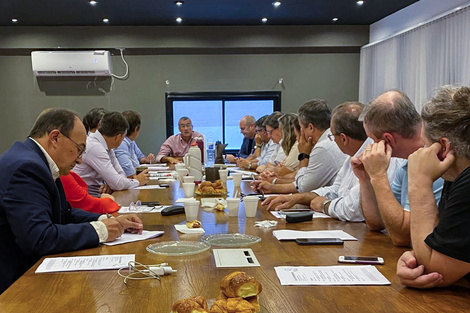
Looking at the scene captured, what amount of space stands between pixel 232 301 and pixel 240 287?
0.06 meters

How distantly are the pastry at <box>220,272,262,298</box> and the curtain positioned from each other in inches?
146

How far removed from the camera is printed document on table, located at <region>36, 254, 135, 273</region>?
1398mm

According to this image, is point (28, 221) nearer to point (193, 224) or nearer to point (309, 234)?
point (193, 224)

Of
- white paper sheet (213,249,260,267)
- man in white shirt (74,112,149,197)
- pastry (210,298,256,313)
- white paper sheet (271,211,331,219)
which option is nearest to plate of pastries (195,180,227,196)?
white paper sheet (271,211,331,219)

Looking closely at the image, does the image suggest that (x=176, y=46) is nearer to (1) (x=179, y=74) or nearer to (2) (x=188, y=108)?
(1) (x=179, y=74)

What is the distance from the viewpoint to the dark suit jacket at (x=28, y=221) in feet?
5.18

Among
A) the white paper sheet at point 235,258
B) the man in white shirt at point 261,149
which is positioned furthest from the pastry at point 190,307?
the man in white shirt at point 261,149

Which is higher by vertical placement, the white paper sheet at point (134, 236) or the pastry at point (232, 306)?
the pastry at point (232, 306)

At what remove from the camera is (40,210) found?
1.62 m

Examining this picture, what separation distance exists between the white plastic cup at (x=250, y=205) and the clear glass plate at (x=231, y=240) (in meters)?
0.35

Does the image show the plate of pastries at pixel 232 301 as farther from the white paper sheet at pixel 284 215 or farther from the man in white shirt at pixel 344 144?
the man in white shirt at pixel 344 144

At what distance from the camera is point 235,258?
149cm

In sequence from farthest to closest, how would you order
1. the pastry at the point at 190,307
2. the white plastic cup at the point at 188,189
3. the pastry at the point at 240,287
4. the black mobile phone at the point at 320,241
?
the white plastic cup at the point at 188,189 → the black mobile phone at the point at 320,241 → the pastry at the point at 240,287 → the pastry at the point at 190,307

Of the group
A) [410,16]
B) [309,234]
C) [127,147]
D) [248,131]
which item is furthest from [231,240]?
[410,16]
